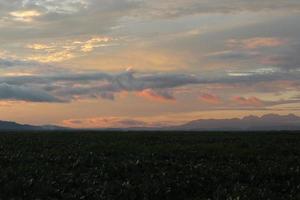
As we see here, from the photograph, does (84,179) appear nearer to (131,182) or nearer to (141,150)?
(131,182)

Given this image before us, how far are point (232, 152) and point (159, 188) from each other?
1267 centimetres

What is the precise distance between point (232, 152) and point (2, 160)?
13661 mm

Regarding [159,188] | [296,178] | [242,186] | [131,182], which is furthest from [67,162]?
[296,178]

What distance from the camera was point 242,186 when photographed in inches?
798

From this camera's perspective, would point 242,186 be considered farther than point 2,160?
No

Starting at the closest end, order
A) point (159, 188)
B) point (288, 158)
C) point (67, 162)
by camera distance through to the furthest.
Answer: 1. point (159, 188)
2. point (67, 162)
3. point (288, 158)

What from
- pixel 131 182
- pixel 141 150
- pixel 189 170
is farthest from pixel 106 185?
pixel 141 150

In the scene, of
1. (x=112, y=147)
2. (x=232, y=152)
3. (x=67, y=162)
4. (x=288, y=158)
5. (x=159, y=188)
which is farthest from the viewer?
(x=112, y=147)

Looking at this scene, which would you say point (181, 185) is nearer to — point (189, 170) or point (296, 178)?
point (189, 170)

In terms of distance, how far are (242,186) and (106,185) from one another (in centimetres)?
524

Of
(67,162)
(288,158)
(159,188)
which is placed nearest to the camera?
(159,188)

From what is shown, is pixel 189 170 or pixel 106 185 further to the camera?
pixel 189 170

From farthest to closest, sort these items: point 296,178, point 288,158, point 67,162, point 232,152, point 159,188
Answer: point 232,152 → point 288,158 → point 67,162 → point 296,178 → point 159,188

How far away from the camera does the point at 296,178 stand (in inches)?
893
